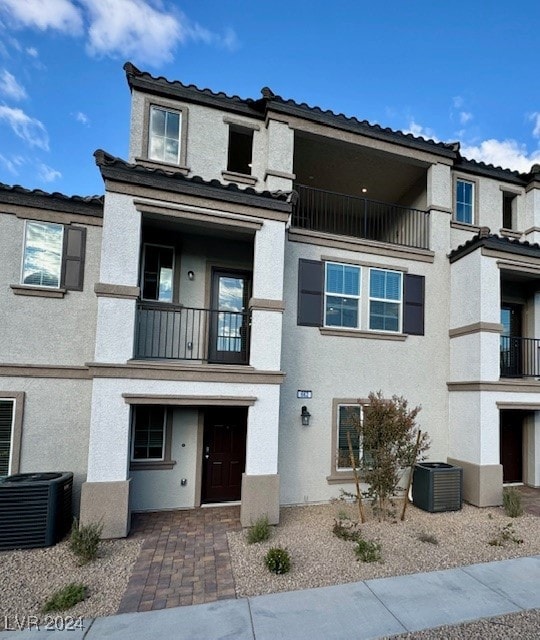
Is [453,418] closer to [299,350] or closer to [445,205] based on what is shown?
[299,350]

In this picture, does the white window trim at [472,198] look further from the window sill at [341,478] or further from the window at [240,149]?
the window sill at [341,478]

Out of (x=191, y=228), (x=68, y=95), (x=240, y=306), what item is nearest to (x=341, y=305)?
(x=240, y=306)

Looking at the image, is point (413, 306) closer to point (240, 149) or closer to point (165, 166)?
point (240, 149)

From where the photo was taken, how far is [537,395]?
364 inches

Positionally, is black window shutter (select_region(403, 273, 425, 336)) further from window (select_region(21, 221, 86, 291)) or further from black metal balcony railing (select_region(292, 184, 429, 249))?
window (select_region(21, 221, 86, 291))

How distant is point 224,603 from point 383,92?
15.0 meters

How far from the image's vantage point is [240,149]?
10.0 m

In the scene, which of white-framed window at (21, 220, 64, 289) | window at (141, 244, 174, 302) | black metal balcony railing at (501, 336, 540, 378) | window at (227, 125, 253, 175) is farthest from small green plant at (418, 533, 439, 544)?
window at (227, 125, 253, 175)

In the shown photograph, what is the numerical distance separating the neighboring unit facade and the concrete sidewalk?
228cm

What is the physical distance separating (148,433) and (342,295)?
544 centimetres

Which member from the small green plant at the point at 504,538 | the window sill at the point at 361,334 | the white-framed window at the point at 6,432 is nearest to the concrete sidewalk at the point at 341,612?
the small green plant at the point at 504,538

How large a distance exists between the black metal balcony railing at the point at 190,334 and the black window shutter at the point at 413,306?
403cm

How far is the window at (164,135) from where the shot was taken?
28.5 feet

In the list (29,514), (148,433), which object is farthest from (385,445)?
(29,514)
